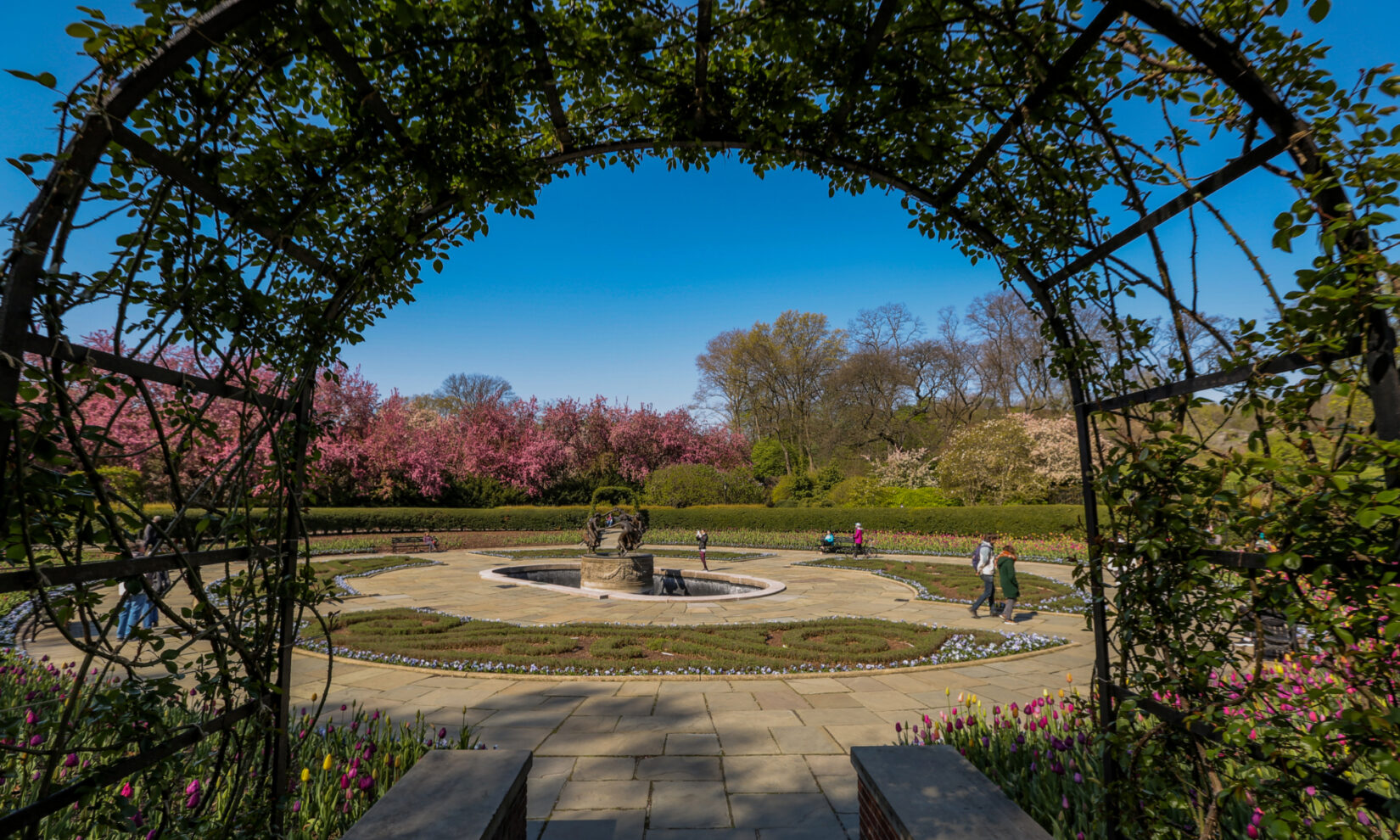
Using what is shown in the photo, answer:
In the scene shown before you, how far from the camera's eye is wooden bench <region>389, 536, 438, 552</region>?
59.7 ft

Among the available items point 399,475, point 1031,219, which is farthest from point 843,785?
point 399,475

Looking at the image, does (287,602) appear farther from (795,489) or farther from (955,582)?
(795,489)

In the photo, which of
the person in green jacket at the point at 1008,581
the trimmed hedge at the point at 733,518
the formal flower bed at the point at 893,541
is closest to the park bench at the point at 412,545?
the trimmed hedge at the point at 733,518

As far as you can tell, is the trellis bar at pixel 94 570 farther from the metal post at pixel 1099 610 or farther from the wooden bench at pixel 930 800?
the metal post at pixel 1099 610

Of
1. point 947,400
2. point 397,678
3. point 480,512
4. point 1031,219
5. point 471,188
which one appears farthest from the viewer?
point 947,400

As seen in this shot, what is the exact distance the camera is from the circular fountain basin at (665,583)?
1077cm

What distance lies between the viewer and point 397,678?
18.8ft

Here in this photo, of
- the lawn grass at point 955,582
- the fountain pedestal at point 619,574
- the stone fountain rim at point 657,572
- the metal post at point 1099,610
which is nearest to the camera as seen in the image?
the metal post at point 1099,610

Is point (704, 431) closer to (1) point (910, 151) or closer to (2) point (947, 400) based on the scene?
(2) point (947, 400)

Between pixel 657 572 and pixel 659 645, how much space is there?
6590mm

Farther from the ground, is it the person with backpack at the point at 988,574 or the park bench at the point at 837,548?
the person with backpack at the point at 988,574

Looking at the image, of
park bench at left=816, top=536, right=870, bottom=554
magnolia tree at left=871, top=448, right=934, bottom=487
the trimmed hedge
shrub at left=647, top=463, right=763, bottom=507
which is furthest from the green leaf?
magnolia tree at left=871, top=448, right=934, bottom=487

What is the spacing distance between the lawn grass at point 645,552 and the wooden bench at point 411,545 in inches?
70.0

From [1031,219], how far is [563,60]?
202 cm
